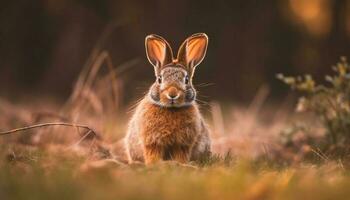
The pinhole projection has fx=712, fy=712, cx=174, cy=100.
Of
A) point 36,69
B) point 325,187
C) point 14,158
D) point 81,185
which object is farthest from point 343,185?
point 36,69

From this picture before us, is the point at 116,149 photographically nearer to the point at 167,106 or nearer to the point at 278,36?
the point at 167,106

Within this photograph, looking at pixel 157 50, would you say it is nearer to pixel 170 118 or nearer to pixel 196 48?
pixel 196 48

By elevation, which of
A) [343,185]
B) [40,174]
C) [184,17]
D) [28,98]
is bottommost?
[343,185]

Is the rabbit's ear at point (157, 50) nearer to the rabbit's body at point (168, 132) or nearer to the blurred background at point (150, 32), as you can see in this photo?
the rabbit's body at point (168, 132)

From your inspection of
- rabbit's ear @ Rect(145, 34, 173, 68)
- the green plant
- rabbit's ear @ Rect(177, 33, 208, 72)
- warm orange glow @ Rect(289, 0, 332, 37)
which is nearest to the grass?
rabbit's ear @ Rect(145, 34, 173, 68)

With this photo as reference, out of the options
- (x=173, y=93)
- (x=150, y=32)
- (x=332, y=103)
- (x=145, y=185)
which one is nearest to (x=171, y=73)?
(x=173, y=93)

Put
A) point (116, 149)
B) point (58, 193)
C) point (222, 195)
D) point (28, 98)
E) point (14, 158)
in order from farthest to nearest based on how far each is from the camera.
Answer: point (28, 98) < point (116, 149) < point (14, 158) < point (222, 195) < point (58, 193)

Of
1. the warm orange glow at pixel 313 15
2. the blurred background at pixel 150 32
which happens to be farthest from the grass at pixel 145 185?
the blurred background at pixel 150 32
